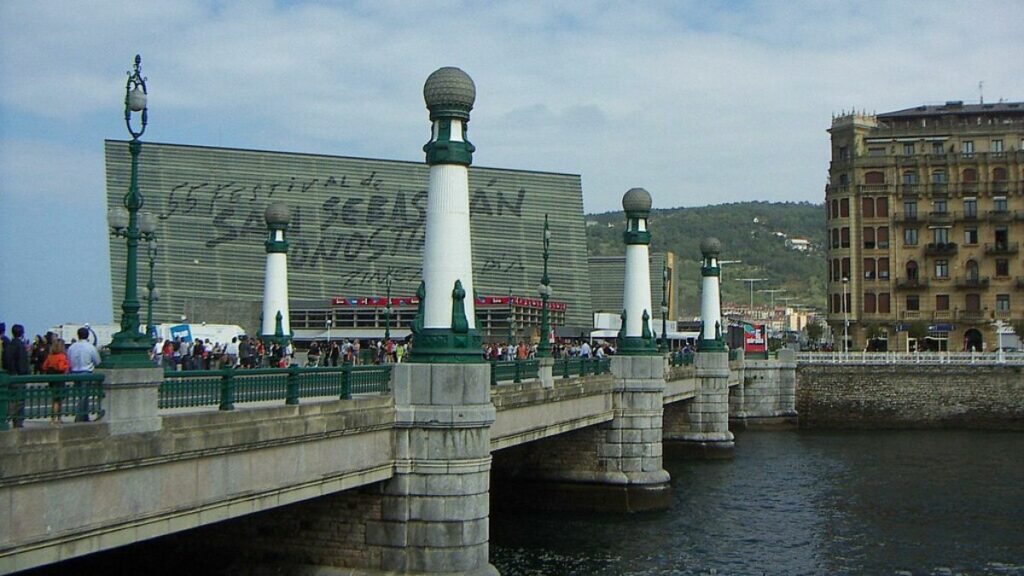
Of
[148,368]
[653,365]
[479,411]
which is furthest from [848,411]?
[148,368]

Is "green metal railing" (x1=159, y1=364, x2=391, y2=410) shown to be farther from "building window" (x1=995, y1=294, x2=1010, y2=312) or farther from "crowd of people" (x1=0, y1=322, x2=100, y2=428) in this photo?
"building window" (x1=995, y1=294, x2=1010, y2=312)

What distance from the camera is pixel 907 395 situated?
71875mm

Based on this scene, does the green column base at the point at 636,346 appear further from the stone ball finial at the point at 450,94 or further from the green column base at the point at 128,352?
the green column base at the point at 128,352

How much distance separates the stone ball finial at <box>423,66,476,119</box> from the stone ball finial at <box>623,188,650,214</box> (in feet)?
56.0

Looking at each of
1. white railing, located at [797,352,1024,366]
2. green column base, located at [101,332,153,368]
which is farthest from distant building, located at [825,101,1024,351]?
green column base, located at [101,332,153,368]

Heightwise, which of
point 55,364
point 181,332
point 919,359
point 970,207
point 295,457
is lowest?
point 295,457

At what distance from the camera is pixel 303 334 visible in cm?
8431

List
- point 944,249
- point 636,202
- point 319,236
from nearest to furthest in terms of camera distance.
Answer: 1. point 636,202
2. point 944,249
3. point 319,236

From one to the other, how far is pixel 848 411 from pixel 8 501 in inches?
2554

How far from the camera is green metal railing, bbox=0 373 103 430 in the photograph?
12483mm

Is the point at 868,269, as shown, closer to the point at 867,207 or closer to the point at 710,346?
the point at 867,207

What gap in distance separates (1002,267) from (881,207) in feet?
33.5

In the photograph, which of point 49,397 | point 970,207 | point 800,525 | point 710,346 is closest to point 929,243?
point 970,207

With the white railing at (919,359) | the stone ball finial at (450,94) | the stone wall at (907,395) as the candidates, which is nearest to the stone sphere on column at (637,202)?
the stone ball finial at (450,94)
